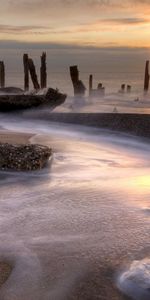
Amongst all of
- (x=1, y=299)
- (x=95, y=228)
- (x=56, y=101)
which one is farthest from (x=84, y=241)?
(x=56, y=101)

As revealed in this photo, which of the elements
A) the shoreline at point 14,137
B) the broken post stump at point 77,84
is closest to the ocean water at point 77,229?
the shoreline at point 14,137

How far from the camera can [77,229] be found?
4324mm

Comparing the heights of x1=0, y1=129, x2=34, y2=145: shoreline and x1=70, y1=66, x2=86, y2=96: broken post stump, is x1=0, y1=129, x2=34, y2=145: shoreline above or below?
below

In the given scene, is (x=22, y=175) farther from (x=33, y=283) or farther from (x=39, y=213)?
(x=33, y=283)

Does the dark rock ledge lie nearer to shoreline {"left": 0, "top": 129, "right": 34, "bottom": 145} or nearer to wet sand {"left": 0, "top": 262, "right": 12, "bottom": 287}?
shoreline {"left": 0, "top": 129, "right": 34, "bottom": 145}

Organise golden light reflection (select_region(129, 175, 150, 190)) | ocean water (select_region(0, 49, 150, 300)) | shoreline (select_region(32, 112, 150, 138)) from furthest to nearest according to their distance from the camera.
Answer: shoreline (select_region(32, 112, 150, 138)), golden light reflection (select_region(129, 175, 150, 190)), ocean water (select_region(0, 49, 150, 300))

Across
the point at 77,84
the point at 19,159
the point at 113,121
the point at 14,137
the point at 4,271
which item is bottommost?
the point at 4,271

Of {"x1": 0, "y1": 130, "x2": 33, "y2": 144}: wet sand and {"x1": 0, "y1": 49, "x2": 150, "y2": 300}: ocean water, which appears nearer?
{"x1": 0, "y1": 49, "x2": 150, "y2": 300}: ocean water

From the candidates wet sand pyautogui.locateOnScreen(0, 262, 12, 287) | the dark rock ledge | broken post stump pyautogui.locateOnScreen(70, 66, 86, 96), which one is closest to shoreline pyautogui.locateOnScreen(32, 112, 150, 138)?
the dark rock ledge

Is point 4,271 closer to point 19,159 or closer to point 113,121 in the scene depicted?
point 19,159

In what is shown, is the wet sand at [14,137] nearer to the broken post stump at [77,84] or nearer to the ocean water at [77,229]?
the ocean water at [77,229]

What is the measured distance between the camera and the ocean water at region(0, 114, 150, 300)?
3.31 metres

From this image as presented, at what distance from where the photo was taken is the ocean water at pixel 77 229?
331 centimetres

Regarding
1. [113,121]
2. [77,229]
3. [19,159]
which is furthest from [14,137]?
[77,229]
